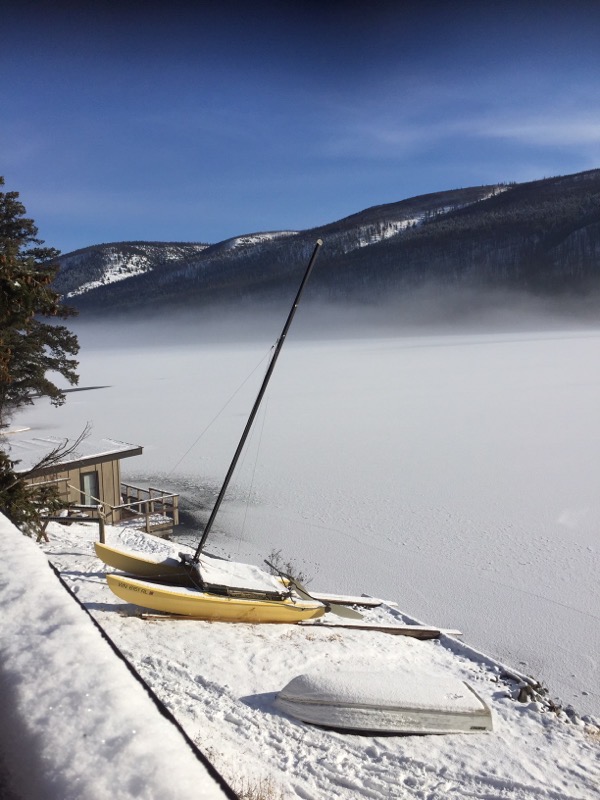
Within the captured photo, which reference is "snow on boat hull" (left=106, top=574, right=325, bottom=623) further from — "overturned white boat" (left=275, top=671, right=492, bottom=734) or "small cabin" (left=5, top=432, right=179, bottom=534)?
"small cabin" (left=5, top=432, right=179, bottom=534)

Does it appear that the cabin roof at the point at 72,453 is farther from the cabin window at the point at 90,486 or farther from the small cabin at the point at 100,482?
the cabin window at the point at 90,486

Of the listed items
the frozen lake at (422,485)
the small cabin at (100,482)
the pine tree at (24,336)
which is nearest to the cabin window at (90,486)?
the small cabin at (100,482)

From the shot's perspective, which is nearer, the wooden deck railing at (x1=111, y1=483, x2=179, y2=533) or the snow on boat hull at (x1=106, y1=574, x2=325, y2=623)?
the snow on boat hull at (x1=106, y1=574, x2=325, y2=623)

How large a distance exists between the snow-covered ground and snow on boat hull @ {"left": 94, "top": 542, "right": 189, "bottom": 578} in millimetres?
565

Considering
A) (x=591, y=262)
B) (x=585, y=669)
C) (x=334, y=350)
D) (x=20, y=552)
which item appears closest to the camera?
(x=20, y=552)

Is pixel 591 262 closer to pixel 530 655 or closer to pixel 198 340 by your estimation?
pixel 198 340

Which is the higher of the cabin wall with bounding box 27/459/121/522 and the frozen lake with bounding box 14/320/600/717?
the cabin wall with bounding box 27/459/121/522

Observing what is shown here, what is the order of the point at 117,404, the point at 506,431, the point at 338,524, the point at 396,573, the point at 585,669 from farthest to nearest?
1. the point at 117,404
2. the point at 506,431
3. the point at 338,524
4. the point at 396,573
5. the point at 585,669

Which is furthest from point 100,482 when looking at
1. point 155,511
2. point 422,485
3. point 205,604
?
point 422,485

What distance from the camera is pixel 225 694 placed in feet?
25.0

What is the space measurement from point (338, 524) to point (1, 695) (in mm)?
18535

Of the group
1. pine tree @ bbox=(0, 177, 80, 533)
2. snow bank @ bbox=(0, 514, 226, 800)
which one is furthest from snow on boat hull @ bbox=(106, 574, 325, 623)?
snow bank @ bbox=(0, 514, 226, 800)

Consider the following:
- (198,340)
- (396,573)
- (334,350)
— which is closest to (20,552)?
(396,573)

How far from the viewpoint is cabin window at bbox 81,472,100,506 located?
60.4 feet
